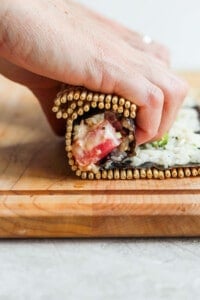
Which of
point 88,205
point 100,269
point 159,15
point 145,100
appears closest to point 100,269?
point 100,269

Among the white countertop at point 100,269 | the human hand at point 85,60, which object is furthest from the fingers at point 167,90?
the white countertop at point 100,269

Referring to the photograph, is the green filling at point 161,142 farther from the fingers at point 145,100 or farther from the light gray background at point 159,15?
the light gray background at point 159,15

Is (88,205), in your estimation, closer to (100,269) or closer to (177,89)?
(100,269)

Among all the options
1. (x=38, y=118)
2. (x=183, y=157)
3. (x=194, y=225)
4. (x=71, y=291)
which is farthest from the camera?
(x=38, y=118)

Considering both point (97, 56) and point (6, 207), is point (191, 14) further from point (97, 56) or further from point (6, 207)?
point (6, 207)

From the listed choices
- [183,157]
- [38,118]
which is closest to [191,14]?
[38,118]
